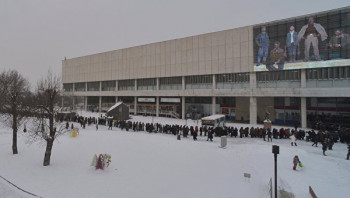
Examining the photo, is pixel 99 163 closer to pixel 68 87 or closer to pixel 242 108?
pixel 242 108

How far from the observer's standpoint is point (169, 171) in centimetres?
1305

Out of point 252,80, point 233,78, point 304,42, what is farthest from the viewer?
point 233,78

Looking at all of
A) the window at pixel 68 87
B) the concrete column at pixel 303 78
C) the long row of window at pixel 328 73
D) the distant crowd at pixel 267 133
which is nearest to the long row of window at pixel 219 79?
the long row of window at pixel 328 73

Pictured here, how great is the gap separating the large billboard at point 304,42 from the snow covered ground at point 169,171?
15978mm

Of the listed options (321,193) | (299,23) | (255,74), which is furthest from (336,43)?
(321,193)

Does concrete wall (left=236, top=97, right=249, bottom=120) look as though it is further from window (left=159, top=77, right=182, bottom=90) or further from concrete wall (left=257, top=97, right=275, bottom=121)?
window (left=159, top=77, right=182, bottom=90)

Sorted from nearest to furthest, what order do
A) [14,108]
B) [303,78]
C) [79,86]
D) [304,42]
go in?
[14,108], [304,42], [303,78], [79,86]

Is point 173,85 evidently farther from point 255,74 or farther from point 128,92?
point 255,74

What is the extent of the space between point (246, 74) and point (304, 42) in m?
10.1

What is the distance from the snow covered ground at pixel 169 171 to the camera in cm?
1054

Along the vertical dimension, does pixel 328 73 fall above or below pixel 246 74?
below

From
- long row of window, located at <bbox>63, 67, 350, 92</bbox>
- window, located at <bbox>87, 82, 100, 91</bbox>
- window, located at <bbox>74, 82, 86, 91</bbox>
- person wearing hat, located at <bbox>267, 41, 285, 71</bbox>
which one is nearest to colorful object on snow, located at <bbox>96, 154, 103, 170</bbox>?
long row of window, located at <bbox>63, 67, 350, 92</bbox>

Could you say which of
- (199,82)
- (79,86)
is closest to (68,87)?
(79,86)

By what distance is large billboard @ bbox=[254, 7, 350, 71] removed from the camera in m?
29.2
